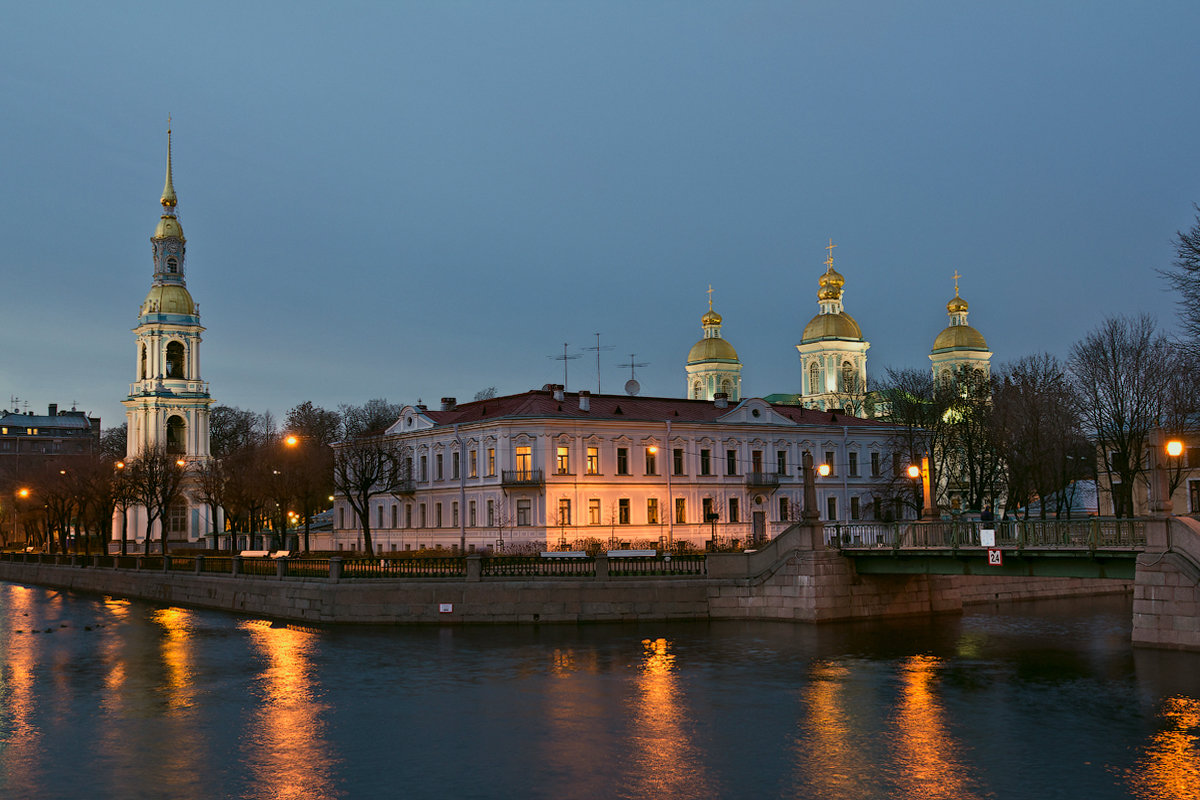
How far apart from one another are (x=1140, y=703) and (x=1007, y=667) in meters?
6.21

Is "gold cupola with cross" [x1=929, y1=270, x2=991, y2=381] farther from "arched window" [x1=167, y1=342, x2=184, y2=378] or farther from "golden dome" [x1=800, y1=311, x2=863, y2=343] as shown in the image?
"arched window" [x1=167, y1=342, x2=184, y2=378]

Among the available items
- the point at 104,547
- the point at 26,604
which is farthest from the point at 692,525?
the point at 104,547

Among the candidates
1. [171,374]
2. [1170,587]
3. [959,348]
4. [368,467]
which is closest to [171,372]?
[171,374]

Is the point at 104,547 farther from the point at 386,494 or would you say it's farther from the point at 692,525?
the point at 692,525

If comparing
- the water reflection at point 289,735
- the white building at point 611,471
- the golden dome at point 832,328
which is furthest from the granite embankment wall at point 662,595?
the golden dome at point 832,328

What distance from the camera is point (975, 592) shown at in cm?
5200

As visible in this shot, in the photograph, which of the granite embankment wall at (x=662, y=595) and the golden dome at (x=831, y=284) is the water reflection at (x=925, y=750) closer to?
the granite embankment wall at (x=662, y=595)

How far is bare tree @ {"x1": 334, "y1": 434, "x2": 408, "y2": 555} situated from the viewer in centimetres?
7106

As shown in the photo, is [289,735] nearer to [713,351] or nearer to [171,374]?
[171,374]

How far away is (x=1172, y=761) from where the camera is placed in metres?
22.6

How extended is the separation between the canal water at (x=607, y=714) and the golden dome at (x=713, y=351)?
289 ft

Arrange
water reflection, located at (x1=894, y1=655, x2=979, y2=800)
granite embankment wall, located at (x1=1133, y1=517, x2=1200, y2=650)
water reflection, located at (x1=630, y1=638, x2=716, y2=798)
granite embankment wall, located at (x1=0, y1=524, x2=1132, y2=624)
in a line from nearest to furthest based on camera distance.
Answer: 1. water reflection, located at (x1=894, y1=655, x2=979, y2=800)
2. water reflection, located at (x1=630, y1=638, x2=716, y2=798)
3. granite embankment wall, located at (x1=1133, y1=517, x2=1200, y2=650)
4. granite embankment wall, located at (x1=0, y1=524, x2=1132, y2=624)

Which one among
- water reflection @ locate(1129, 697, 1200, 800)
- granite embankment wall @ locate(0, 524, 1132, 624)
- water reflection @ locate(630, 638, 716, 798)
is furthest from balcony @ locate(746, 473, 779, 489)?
water reflection @ locate(1129, 697, 1200, 800)

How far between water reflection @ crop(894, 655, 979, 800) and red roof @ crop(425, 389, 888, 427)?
40.0 meters
